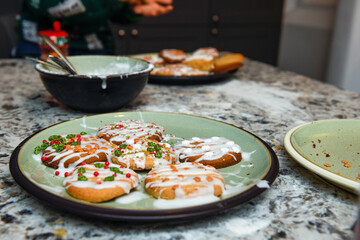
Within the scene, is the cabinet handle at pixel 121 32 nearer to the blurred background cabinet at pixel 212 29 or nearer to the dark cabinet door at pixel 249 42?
the blurred background cabinet at pixel 212 29

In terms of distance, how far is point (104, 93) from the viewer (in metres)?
0.97

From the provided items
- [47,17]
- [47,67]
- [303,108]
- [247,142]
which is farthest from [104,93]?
[47,17]

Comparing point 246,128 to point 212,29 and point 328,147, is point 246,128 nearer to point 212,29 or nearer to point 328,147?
point 328,147

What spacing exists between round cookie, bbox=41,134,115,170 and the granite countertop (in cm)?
8

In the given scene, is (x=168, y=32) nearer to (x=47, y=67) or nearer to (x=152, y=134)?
(x=47, y=67)

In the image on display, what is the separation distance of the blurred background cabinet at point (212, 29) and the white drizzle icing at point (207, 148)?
2.78m

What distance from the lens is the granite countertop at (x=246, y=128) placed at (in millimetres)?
523

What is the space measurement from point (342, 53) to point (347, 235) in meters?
2.65

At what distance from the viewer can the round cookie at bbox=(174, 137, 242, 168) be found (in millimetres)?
695

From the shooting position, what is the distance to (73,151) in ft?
2.26

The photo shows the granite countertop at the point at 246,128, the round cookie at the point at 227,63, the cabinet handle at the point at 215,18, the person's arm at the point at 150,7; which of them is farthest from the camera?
the cabinet handle at the point at 215,18

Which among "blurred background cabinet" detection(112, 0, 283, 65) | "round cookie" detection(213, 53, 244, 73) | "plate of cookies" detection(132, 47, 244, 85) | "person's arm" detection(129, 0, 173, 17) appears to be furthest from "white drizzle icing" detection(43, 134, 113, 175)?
"blurred background cabinet" detection(112, 0, 283, 65)

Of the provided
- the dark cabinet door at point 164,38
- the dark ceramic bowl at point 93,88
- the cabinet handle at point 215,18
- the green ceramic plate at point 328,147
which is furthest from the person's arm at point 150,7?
the cabinet handle at point 215,18

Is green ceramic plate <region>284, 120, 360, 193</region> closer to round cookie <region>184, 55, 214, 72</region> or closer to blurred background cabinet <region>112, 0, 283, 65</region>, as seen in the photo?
round cookie <region>184, 55, 214, 72</region>
